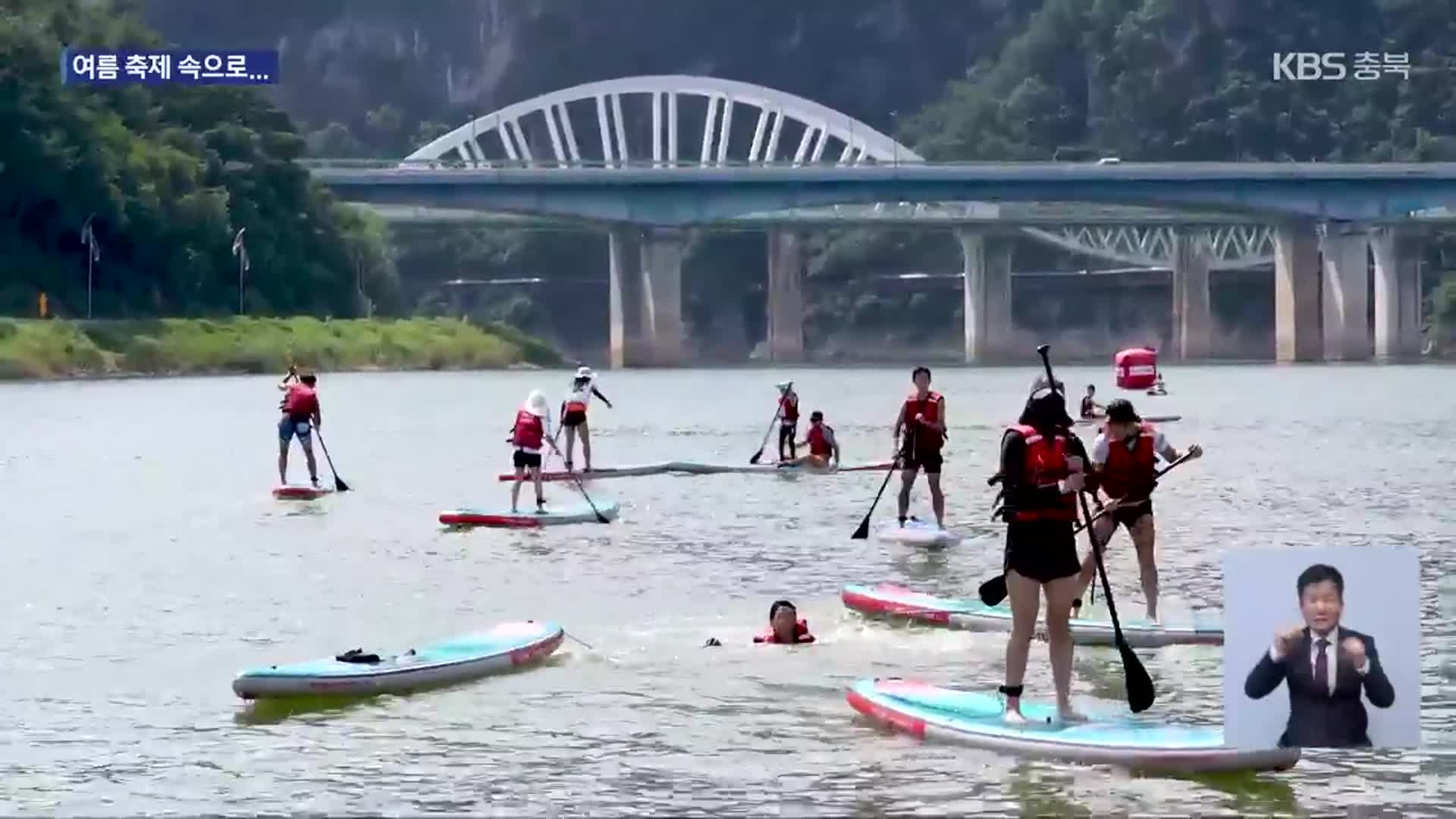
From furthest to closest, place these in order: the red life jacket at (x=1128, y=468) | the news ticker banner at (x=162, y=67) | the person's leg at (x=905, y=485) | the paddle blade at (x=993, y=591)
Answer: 1. the news ticker banner at (x=162, y=67)
2. the person's leg at (x=905, y=485)
3. the red life jacket at (x=1128, y=468)
4. the paddle blade at (x=993, y=591)

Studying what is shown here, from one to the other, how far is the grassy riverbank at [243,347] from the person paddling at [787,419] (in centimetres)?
6138

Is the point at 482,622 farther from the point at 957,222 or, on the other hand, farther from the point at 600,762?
the point at 957,222

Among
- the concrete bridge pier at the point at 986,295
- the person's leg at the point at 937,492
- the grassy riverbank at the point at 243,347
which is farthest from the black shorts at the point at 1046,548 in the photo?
the concrete bridge pier at the point at 986,295

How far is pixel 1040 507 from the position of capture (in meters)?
17.5

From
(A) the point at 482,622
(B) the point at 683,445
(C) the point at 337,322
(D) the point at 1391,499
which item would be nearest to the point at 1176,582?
(A) the point at 482,622

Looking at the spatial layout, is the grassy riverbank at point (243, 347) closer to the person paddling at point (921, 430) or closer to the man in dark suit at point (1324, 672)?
the person paddling at point (921, 430)

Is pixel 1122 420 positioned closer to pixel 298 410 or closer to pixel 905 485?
pixel 905 485

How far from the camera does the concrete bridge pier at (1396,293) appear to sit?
155 m

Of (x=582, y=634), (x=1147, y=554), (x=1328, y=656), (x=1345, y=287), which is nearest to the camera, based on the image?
(x=1328, y=656)

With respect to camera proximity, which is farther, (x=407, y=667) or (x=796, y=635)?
(x=796, y=635)

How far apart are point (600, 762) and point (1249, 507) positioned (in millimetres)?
25205

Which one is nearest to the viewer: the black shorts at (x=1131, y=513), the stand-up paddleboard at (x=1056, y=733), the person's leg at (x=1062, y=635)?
the stand-up paddleboard at (x=1056, y=733)

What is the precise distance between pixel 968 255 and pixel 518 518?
13400cm

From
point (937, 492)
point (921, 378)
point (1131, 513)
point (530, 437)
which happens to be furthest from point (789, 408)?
point (1131, 513)
